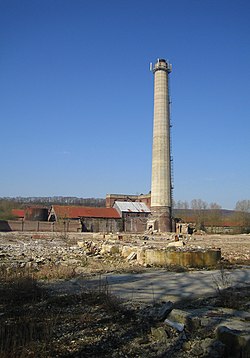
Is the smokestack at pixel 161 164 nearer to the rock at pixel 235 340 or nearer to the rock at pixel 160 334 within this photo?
the rock at pixel 160 334

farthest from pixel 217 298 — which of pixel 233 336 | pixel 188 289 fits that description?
pixel 233 336

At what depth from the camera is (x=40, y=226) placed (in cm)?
4950

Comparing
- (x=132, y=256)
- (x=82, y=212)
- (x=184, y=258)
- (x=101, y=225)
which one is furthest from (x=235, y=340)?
(x=82, y=212)

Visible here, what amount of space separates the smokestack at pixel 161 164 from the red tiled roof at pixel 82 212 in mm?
9953

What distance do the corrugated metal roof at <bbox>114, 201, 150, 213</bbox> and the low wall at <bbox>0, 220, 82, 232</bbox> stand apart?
894 cm

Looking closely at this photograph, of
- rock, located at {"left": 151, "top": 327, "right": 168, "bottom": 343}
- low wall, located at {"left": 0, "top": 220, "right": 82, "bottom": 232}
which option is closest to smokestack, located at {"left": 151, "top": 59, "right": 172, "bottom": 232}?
low wall, located at {"left": 0, "top": 220, "right": 82, "bottom": 232}

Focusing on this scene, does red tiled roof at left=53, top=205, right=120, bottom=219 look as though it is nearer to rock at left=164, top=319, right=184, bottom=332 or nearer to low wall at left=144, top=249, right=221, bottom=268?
low wall at left=144, top=249, right=221, bottom=268

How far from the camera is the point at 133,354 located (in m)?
4.38

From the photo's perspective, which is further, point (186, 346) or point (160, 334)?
point (160, 334)

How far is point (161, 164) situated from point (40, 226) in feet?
63.2

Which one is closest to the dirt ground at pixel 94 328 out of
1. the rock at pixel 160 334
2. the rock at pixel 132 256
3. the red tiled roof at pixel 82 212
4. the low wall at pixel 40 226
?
the rock at pixel 160 334

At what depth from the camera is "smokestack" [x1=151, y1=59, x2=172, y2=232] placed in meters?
46.7

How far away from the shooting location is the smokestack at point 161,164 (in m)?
46.7

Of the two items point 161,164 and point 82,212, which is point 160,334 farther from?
point 82,212
